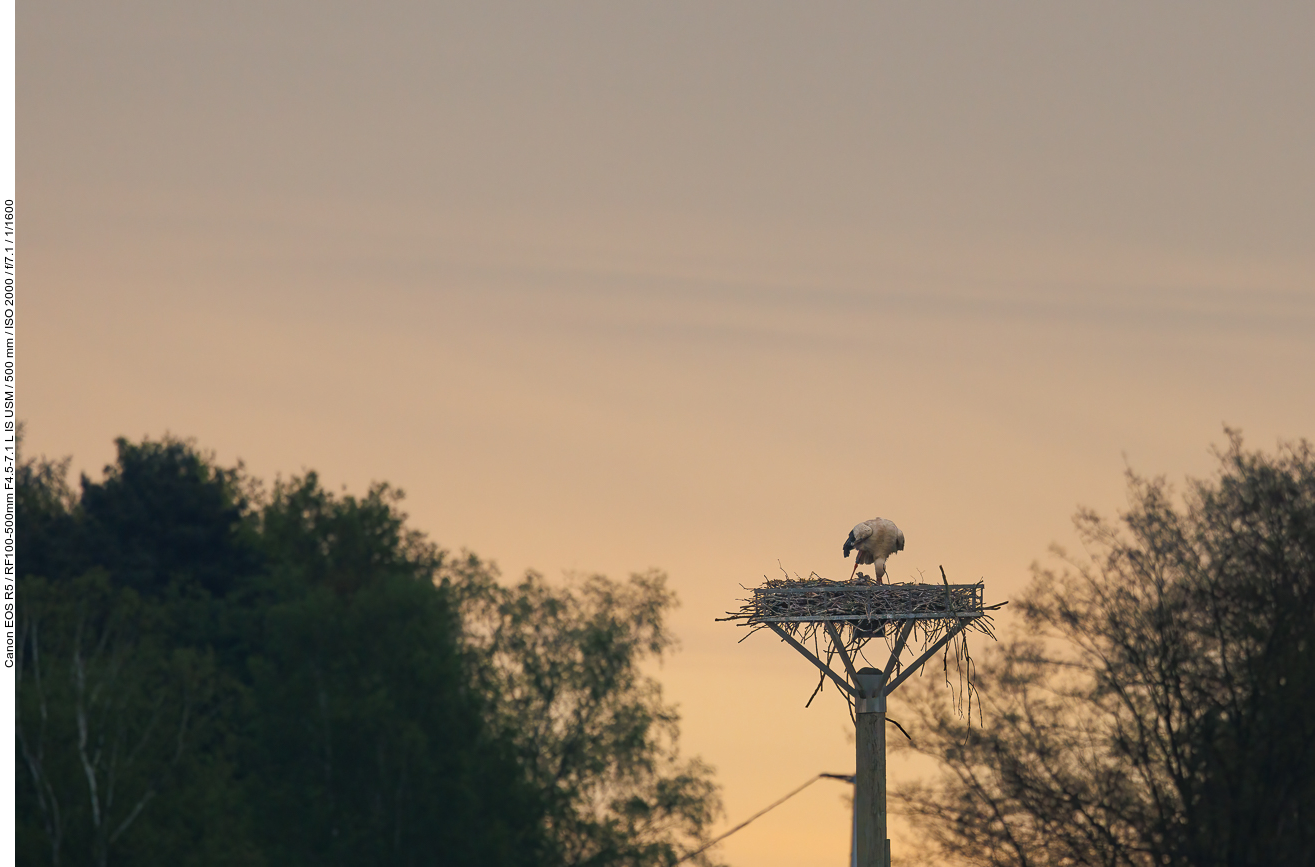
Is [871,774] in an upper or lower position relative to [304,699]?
lower

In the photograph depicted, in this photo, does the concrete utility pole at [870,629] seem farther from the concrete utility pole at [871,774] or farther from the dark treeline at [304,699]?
the dark treeline at [304,699]

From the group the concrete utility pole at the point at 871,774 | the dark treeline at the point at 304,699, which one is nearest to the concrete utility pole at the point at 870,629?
the concrete utility pole at the point at 871,774

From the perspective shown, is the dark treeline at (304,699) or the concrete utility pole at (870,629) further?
the dark treeline at (304,699)

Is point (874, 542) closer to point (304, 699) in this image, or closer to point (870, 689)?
point (870, 689)

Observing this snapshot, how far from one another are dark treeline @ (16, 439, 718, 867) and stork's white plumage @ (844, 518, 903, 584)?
15378 mm

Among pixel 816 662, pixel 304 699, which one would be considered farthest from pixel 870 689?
pixel 304 699

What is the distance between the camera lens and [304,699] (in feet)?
151

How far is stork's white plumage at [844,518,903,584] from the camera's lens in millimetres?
31922

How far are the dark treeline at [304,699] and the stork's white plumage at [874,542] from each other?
50.5 ft

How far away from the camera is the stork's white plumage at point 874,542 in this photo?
3192 centimetres

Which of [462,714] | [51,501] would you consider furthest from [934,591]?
[51,501]

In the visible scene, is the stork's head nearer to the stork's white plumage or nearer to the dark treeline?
the stork's white plumage

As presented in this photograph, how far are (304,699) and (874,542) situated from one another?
17.9 m

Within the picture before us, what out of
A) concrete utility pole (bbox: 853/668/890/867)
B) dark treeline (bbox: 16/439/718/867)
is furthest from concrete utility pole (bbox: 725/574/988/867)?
dark treeline (bbox: 16/439/718/867)
